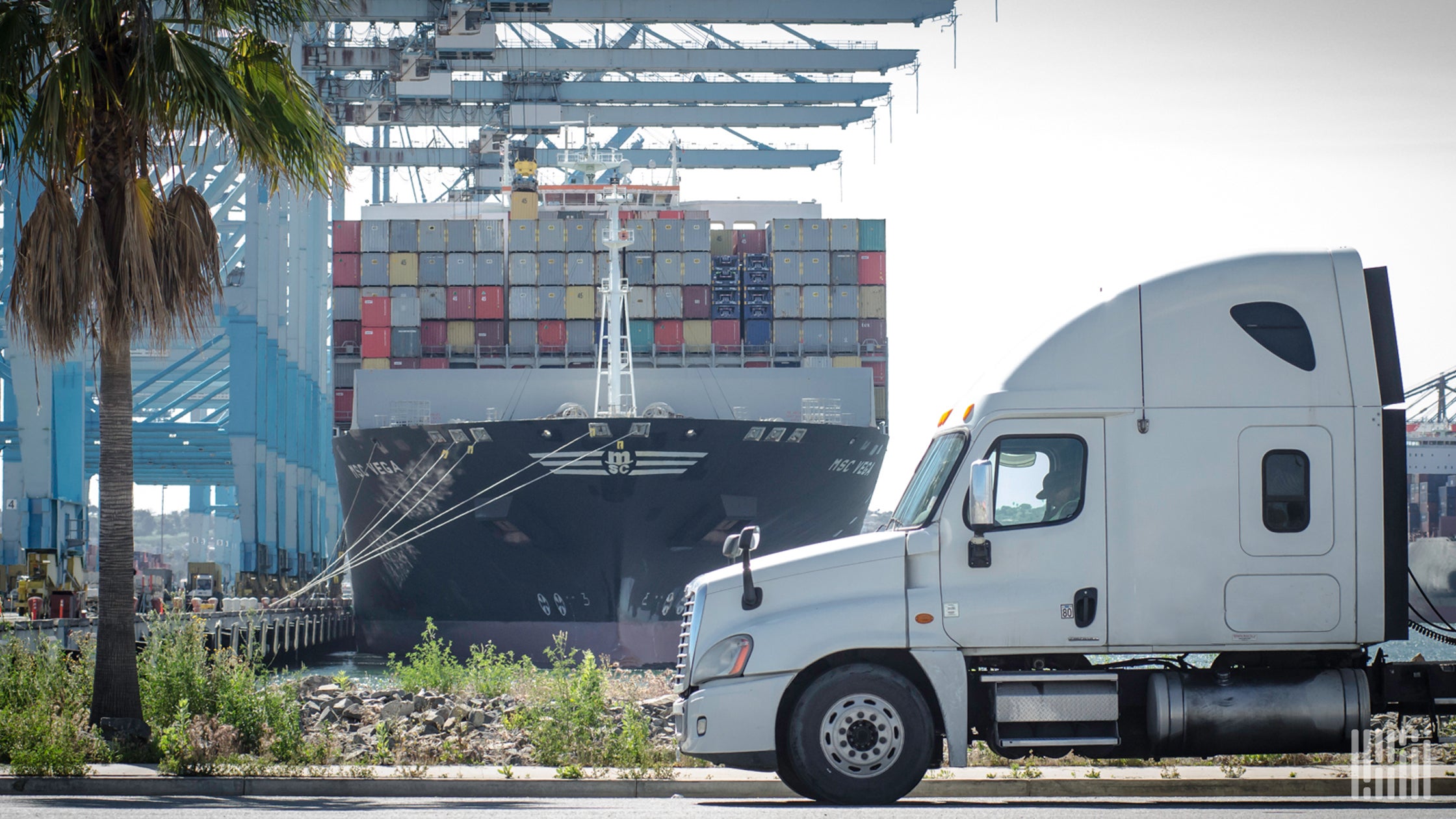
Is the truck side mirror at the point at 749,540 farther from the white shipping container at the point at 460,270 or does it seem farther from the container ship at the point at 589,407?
the white shipping container at the point at 460,270

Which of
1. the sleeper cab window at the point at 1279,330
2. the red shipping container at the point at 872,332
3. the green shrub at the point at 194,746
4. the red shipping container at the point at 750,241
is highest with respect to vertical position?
the red shipping container at the point at 750,241

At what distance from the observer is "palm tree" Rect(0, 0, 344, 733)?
465 inches

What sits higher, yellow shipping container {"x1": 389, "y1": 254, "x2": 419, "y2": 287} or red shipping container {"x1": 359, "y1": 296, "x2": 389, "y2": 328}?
yellow shipping container {"x1": 389, "y1": 254, "x2": 419, "y2": 287}

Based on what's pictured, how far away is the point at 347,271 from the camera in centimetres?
3838

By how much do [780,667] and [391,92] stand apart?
36.7 meters

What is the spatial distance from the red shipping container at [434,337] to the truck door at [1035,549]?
2952 cm

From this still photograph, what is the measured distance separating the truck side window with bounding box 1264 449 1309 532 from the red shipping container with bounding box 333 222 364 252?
Result: 32.4 m

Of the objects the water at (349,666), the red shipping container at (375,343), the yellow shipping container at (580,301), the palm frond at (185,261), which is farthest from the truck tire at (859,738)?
the red shipping container at (375,343)

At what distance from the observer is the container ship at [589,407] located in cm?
2775

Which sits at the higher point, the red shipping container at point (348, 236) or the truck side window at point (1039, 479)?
the red shipping container at point (348, 236)

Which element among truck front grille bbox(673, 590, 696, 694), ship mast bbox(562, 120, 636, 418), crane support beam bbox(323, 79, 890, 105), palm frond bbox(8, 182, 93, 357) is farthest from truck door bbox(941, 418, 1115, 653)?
crane support beam bbox(323, 79, 890, 105)

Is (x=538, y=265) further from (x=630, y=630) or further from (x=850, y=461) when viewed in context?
(x=630, y=630)

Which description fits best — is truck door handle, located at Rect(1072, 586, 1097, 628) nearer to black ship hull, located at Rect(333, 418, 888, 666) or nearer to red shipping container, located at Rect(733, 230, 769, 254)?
black ship hull, located at Rect(333, 418, 888, 666)

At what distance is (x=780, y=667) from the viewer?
9.00m
